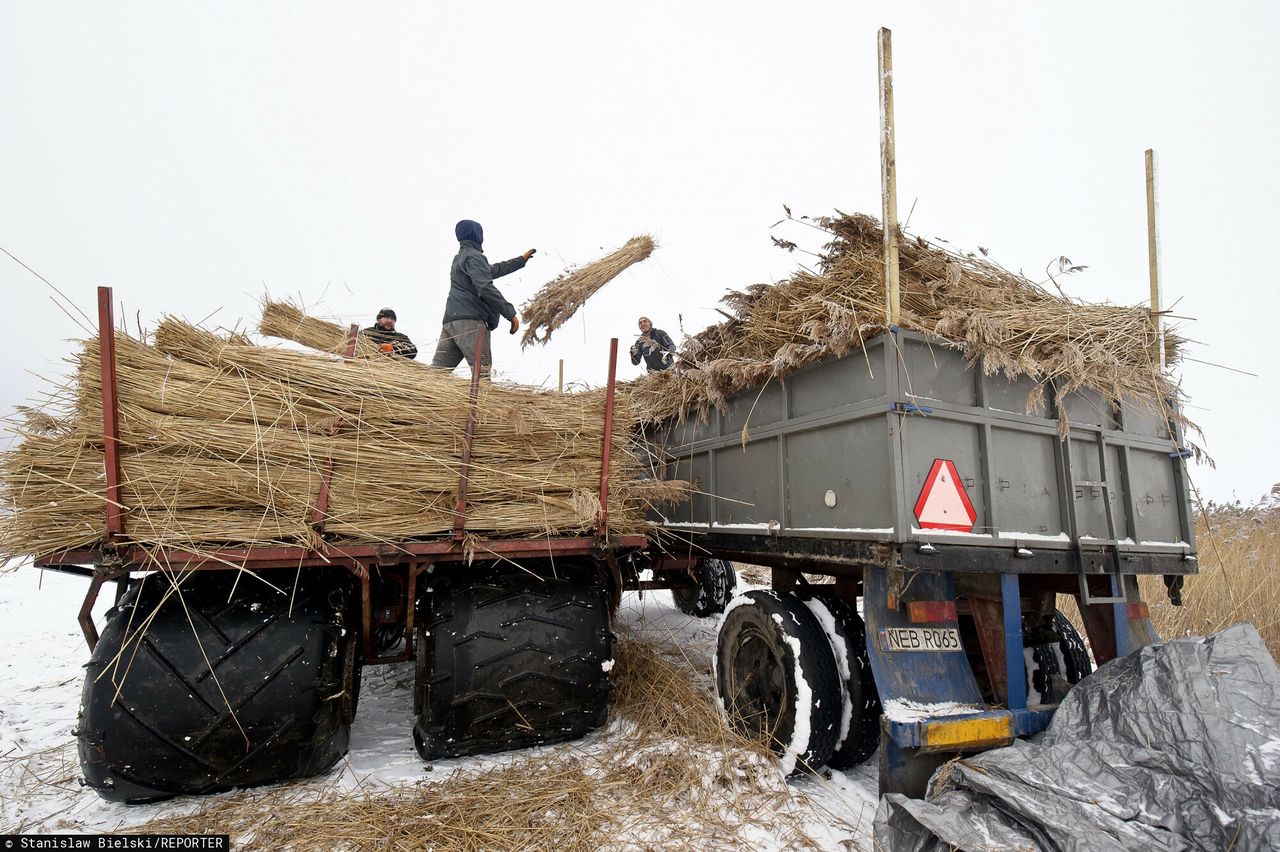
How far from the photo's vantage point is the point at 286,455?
292 centimetres

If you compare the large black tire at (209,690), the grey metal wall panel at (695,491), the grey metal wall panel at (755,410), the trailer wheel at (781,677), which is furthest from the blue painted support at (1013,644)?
the large black tire at (209,690)

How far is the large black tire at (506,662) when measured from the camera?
305cm

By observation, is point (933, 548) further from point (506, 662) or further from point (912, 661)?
point (506, 662)

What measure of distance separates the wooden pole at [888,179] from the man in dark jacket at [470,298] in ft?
9.14

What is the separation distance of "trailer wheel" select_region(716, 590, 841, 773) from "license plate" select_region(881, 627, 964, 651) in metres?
0.41

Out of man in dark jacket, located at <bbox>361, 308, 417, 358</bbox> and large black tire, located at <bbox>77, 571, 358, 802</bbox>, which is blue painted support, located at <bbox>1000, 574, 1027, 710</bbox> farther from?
man in dark jacket, located at <bbox>361, 308, 417, 358</bbox>

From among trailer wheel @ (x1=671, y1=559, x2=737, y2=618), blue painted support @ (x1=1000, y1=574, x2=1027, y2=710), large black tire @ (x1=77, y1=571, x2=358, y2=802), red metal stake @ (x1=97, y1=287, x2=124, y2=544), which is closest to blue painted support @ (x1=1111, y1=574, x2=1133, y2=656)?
blue painted support @ (x1=1000, y1=574, x2=1027, y2=710)

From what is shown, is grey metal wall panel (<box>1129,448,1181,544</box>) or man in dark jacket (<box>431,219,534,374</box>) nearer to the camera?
grey metal wall panel (<box>1129,448,1181,544</box>)

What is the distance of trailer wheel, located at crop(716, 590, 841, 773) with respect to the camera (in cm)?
317

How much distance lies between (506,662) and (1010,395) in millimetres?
2909

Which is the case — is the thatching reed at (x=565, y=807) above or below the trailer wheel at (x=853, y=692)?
below

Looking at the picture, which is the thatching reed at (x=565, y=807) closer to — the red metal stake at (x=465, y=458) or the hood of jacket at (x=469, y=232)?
the red metal stake at (x=465, y=458)

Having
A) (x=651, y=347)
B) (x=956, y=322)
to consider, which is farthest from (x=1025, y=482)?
(x=651, y=347)

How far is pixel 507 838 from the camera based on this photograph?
262 centimetres
